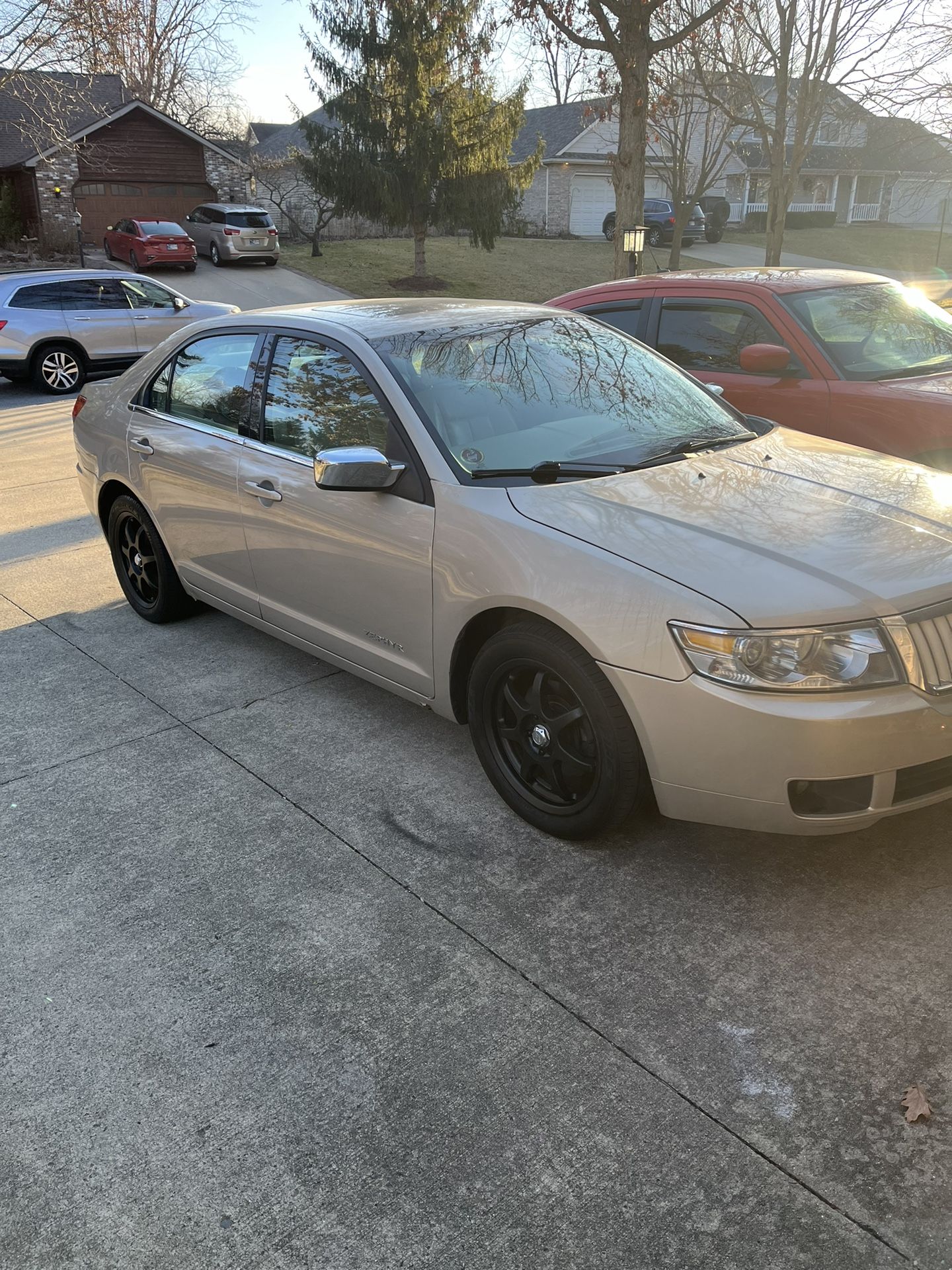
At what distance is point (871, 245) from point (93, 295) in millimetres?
37221

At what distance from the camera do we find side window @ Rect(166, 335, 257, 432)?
4531 mm

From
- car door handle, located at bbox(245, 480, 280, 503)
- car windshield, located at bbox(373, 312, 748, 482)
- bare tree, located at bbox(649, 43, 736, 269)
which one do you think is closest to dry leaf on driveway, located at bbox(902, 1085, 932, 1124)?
car windshield, located at bbox(373, 312, 748, 482)

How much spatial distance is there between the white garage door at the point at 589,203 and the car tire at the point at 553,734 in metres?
44.9

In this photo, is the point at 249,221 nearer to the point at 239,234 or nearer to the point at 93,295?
the point at 239,234

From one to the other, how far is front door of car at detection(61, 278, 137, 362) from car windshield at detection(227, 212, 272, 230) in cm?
1695

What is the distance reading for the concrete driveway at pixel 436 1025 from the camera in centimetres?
215

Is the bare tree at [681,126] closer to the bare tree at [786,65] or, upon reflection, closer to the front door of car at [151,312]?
the bare tree at [786,65]

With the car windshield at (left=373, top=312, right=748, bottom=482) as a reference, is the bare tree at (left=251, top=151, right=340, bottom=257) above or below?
above

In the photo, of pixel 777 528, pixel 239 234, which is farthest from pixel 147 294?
pixel 239 234

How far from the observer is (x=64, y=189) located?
32.9 meters

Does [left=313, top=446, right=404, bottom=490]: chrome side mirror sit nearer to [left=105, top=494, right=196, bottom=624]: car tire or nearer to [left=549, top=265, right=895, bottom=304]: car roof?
[left=105, top=494, right=196, bottom=624]: car tire

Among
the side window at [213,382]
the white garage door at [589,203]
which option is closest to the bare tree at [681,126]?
the white garage door at [589,203]

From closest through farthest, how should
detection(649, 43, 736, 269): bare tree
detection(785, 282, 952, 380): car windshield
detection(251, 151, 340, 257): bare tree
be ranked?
detection(785, 282, 952, 380): car windshield
detection(649, 43, 736, 269): bare tree
detection(251, 151, 340, 257): bare tree

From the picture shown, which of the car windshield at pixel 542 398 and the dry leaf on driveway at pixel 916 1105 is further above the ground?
the car windshield at pixel 542 398
